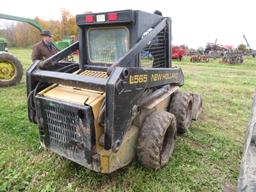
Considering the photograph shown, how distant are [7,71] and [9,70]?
62mm

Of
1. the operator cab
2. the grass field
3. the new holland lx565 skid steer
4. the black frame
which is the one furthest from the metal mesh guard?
the operator cab

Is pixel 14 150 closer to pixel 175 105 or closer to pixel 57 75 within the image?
pixel 57 75

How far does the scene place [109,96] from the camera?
8.25ft

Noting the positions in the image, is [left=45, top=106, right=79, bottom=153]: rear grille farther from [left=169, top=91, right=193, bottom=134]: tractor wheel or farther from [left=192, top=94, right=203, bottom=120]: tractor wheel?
[left=192, top=94, right=203, bottom=120]: tractor wheel

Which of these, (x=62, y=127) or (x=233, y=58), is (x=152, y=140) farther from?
(x=233, y=58)

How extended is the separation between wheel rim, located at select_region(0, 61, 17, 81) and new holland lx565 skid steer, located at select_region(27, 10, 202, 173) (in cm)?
486

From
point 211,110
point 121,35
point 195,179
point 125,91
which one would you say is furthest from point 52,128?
point 211,110

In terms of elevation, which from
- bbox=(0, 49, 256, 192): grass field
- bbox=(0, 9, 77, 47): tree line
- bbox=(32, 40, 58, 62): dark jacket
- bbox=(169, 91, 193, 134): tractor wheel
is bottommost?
bbox=(0, 49, 256, 192): grass field

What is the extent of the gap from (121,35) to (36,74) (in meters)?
1.09

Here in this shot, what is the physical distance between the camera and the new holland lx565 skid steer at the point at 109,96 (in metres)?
2.70

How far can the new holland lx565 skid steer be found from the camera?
8.87 ft

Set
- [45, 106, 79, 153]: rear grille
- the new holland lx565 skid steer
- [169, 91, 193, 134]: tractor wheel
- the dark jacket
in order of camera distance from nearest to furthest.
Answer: the new holland lx565 skid steer, [45, 106, 79, 153]: rear grille, [169, 91, 193, 134]: tractor wheel, the dark jacket

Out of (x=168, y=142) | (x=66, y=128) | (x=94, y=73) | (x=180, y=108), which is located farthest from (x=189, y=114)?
(x=66, y=128)

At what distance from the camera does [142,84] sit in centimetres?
299
